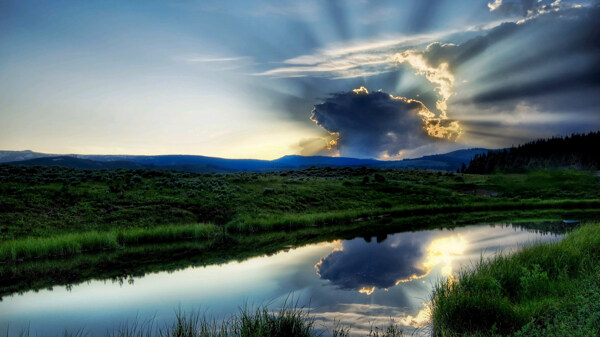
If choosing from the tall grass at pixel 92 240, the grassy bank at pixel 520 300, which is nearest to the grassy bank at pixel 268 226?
the tall grass at pixel 92 240

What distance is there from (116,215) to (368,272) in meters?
21.5

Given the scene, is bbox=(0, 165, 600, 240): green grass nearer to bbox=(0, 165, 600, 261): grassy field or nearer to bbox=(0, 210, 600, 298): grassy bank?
bbox=(0, 165, 600, 261): grassy field

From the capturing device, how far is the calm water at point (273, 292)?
11242 mm

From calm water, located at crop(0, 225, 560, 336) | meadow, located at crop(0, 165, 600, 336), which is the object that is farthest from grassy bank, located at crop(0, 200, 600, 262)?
calm water, located at crop(0, 225, 560, 336)

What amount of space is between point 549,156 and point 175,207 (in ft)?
496

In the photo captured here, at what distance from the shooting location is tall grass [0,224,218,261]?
63.6 feet

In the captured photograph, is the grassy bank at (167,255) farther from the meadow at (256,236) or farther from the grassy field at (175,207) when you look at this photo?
the grassy field at (175,207)

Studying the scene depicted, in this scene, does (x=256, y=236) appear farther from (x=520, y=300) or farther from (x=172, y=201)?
(x=520, y=300)

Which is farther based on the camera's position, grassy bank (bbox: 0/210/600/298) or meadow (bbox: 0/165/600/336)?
grassy bank (bbox: 0/210/600/298)

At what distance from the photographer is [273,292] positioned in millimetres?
14195

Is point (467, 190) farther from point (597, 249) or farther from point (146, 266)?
point (146, 266)

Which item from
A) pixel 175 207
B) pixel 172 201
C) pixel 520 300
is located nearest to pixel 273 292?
pixel 520 300

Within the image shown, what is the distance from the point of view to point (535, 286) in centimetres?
1057

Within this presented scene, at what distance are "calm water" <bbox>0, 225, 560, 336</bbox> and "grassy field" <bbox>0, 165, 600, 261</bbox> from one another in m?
8.42
